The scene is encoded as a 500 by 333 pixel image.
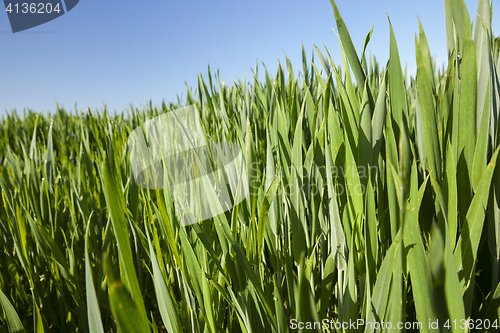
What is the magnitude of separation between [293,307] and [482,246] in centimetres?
32

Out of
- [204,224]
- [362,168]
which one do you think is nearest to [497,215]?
[362,168]

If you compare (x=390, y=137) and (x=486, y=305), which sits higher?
(x=390, y=137)

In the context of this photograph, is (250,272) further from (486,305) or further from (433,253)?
(486,305)

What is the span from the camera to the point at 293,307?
39 centimetres

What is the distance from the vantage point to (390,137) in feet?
1.18

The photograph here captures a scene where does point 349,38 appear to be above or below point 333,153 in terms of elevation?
above

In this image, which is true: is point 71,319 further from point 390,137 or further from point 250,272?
point 390,137

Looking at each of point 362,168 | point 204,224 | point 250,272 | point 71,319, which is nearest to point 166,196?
point 204,224

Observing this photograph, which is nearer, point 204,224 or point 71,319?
point 204,224

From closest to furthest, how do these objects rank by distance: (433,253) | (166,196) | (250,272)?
(433,253) → (250,272) → (166,196)

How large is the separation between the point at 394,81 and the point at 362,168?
0.14 m

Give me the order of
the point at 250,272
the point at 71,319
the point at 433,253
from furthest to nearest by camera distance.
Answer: the point at 71,319, the point at 250,272, the point at 433,253

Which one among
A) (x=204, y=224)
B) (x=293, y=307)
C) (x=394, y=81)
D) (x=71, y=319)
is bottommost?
(x=71, y=319)

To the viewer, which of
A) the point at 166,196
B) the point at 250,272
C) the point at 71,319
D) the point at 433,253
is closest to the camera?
the point at 433,253
